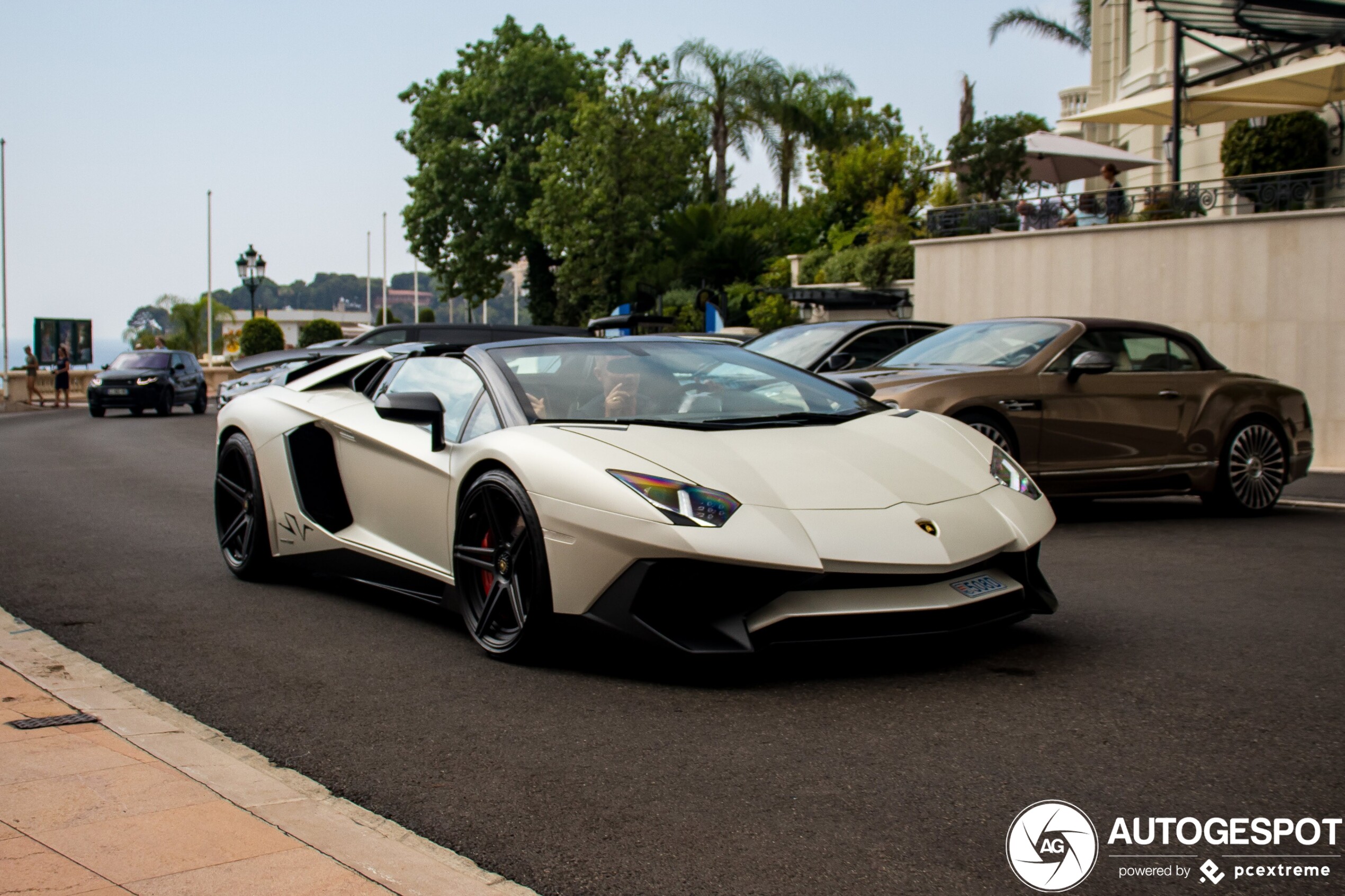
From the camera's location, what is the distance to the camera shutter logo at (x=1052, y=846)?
2.98 metres

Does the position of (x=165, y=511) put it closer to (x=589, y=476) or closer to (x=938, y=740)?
(x=589, y=476)

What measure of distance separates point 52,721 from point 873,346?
30.6 feet

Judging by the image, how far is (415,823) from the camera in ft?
11.2

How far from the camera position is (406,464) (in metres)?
5.82

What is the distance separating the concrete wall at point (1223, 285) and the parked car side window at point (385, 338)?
339 inches

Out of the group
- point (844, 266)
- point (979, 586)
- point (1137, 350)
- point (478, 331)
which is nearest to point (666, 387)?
point (979, 586)

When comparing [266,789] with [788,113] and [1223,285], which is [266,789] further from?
[788,113]

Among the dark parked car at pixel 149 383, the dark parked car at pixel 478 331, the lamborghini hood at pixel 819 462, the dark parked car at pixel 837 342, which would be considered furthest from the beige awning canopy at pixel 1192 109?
the dark parked car at pixel 149 383

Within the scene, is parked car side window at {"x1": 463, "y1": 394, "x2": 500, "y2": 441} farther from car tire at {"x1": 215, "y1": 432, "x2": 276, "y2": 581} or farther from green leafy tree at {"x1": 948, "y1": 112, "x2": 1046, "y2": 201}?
green leafy tree at {"x1": 948, "y1": 112, "x2": 1046, "y2": 201}

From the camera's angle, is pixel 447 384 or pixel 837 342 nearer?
pixel 447 384

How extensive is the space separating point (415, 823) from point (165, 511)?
777 centimetres

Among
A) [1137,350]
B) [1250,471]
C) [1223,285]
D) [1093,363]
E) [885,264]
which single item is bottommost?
[1250,471]

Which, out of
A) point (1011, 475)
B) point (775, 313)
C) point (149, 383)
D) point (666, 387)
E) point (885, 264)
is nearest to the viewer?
point (1011, 475)

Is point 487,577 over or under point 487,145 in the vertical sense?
under
